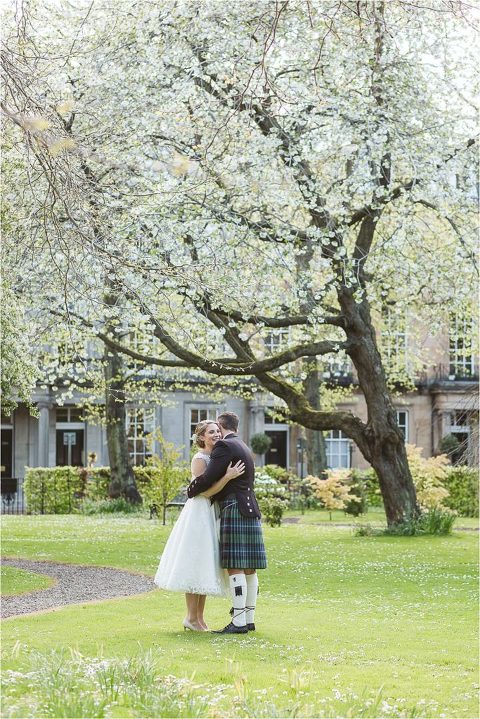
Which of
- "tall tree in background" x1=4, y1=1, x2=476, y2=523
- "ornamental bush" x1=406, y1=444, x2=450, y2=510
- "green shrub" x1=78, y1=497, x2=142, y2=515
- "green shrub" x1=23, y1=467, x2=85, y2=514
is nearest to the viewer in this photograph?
"tall tree in background" x1=4, y1=1, x2=476, y2=523

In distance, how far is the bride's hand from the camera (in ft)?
29.2

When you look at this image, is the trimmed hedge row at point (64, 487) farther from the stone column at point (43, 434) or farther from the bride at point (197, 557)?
the bride at point (197, 557)

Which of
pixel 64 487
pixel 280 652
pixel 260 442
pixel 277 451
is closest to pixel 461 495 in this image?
pixel 260 442

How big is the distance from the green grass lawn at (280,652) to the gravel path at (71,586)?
50 cm

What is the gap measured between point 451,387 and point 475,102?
23546 millimetres

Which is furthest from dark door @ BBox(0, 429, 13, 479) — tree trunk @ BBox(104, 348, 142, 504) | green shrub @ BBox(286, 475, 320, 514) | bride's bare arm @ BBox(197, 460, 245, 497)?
bride's bare arm @ BBox(197, 460, 245, 497)

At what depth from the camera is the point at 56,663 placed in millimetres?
6727

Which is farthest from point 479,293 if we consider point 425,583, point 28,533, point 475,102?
point 28,533

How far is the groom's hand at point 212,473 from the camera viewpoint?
8883mm

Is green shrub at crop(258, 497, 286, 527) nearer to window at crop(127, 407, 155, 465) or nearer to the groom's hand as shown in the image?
the groom's hand

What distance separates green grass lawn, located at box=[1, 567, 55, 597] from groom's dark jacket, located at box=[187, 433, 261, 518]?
175 inches

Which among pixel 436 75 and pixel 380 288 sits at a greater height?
pixel 436 75

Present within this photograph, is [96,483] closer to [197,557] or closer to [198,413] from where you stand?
[198,413]

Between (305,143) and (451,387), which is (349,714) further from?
(451,387)
